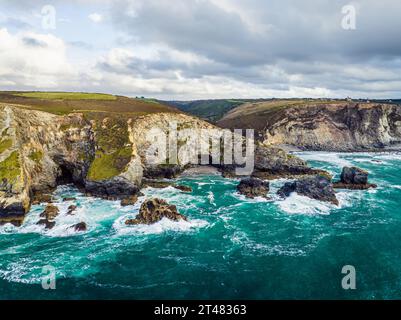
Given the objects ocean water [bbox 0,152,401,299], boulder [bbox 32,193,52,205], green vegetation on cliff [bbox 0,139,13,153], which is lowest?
ocean water [bbox 0,152,401,299]

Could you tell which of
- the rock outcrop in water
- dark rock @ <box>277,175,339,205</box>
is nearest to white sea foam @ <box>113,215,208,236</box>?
dark rock @ <box>277,175,339,205</box>

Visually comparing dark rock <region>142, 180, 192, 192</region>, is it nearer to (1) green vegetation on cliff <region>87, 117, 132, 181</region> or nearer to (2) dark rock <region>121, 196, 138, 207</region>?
(1) green vegetation on cliff <region>87, 117, 132, 181</region>

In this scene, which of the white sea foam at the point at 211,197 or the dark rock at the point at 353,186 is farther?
the dark rock at the point at 353,186

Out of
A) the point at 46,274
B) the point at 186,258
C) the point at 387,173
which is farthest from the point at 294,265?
the point at 387,173

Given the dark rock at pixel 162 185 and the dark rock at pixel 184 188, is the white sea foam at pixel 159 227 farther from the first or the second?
the dark rock at pixel 162 185

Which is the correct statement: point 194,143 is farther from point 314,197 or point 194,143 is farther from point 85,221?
point 85,221

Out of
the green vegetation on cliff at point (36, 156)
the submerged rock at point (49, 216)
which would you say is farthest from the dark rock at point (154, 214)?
the green vegetation on cliff at point (36, 156)
